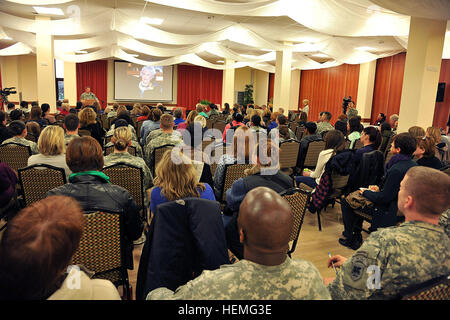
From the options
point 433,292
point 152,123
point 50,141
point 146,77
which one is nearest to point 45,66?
point 152,123

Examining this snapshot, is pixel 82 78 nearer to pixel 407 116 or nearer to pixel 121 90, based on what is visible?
pixel 121 90

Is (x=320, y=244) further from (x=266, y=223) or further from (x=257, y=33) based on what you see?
(x=257, y=33)

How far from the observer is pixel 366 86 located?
575 inches

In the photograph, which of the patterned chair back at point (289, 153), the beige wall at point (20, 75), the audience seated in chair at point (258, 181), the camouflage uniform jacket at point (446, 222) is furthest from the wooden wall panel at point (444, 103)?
the beige wall at point (20, 75)

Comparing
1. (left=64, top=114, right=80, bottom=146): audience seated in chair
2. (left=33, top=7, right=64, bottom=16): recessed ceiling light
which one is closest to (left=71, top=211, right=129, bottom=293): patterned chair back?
(left=64, top=114, right=80, bottom=146): audience seated in chair

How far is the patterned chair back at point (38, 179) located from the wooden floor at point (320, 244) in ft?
3.33

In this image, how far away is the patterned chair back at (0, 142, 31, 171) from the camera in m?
3.92

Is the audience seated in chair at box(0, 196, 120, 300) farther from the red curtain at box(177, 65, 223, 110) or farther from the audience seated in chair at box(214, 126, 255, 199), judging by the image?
the red curtain at box(177, 65, 223, 110)

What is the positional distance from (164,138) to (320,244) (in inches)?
94.4

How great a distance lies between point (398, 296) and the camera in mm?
1521

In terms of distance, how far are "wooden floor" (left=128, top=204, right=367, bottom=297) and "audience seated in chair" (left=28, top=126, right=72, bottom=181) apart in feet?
3.74

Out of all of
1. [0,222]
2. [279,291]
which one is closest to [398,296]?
[279,291]

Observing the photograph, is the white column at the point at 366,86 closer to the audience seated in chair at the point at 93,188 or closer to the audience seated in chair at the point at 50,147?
the audience seated in chair at the point at 50,147

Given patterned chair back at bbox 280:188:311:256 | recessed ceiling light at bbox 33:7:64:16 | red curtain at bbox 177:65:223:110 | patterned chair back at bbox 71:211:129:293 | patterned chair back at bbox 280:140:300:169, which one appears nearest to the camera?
patterned chair back at bbox 71:211:129:293
